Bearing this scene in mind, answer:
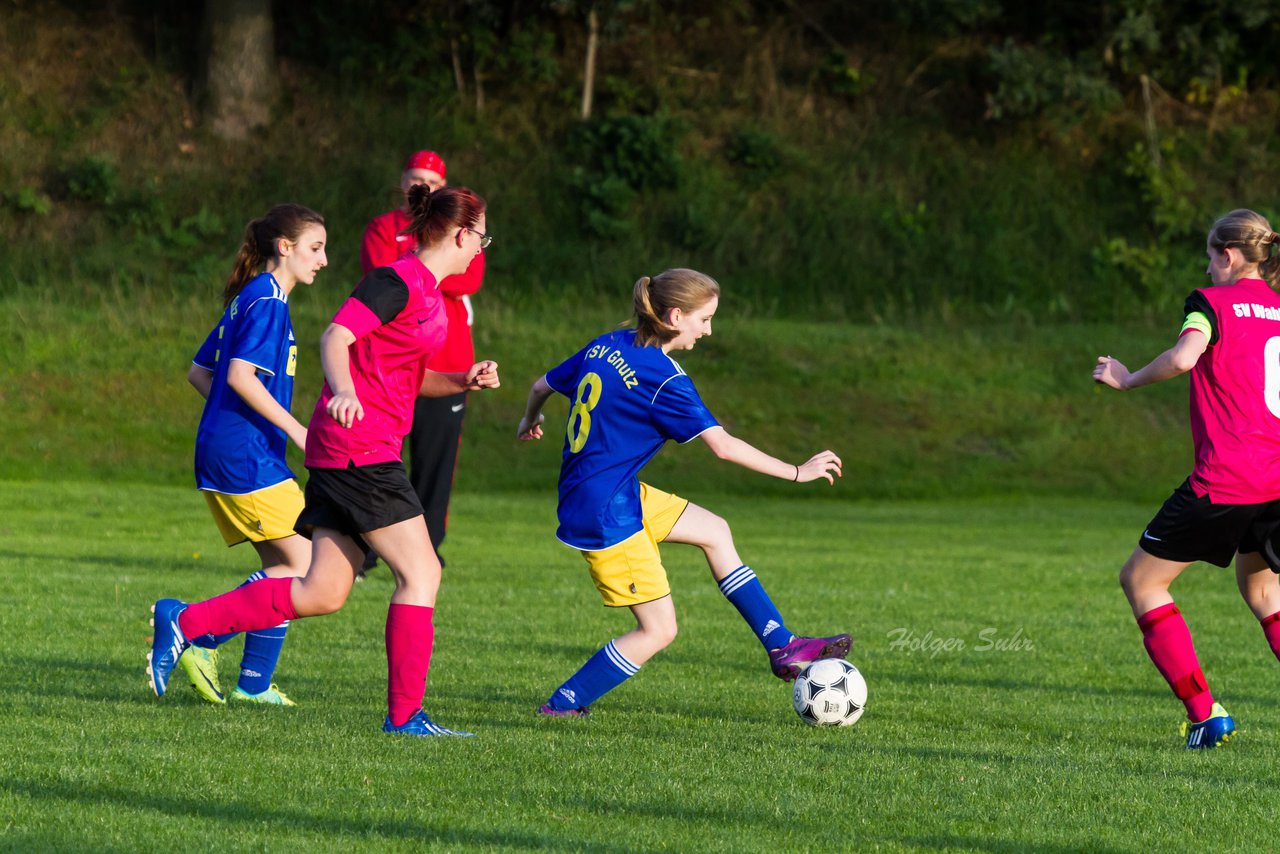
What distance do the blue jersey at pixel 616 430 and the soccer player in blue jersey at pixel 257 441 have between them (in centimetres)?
112

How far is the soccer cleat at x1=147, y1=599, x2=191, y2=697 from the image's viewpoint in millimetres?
5809

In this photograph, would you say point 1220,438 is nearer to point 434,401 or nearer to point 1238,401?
point 1238,401

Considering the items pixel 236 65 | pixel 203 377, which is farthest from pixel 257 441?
pixel 236 65

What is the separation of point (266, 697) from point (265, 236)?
183 cm

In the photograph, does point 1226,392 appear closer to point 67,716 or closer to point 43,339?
point 67,716

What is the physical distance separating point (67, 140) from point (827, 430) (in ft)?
44.9

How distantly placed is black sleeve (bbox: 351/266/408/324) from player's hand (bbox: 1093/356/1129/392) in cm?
242

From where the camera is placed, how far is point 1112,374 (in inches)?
225

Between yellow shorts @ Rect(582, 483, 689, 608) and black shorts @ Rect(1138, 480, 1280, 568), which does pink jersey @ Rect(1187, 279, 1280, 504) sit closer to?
black shorts @ Rect(1138, 480, 1280, 568)

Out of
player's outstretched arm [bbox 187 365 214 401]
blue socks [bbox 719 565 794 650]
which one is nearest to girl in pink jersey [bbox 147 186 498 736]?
player's outstretched arm [bbox 187 365 214 401]

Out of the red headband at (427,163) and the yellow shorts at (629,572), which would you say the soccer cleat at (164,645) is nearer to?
the yellow shorts at (629,572)

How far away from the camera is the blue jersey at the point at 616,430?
236 inches

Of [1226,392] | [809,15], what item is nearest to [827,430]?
[809,15]

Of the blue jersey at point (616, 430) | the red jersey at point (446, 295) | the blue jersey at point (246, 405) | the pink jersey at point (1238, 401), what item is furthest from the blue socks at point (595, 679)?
the red jersey at point (446, 295)
